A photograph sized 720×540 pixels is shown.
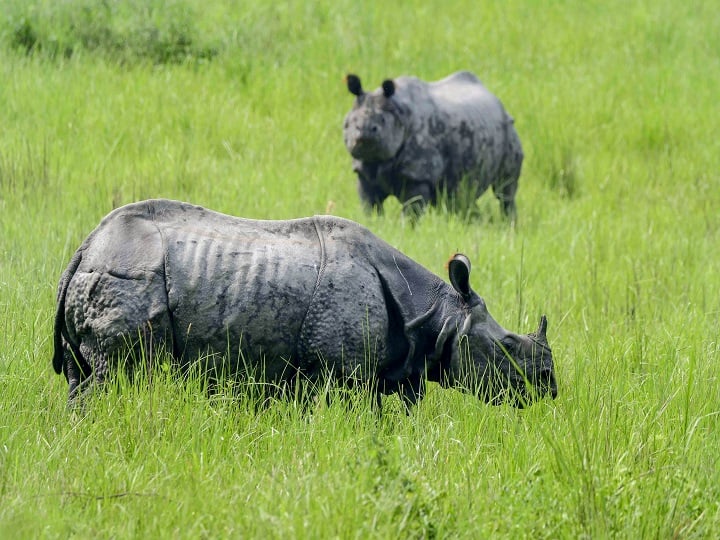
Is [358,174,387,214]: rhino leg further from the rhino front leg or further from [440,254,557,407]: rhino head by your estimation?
the rhino front leg

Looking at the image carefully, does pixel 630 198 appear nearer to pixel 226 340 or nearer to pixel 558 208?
pixel 558 208

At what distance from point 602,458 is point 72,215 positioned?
428cm

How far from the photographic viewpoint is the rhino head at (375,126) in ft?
28.2

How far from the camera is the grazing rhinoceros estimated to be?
4.42 metres

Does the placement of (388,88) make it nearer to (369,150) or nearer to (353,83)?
(353,83)

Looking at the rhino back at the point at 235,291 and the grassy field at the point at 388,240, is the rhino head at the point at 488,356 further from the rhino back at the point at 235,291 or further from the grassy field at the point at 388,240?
the rhino back at the point at 235,291

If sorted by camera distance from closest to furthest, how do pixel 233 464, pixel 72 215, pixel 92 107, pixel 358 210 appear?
pixel 233 464 → pixel 72 215 → pixel 358 210 → pixel 92 107

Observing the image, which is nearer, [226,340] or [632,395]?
[226,340]

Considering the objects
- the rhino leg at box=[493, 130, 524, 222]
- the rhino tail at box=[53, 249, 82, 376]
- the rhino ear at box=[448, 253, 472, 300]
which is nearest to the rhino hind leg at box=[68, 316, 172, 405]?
the rhino tail at box=[53, 249, 82, 376]

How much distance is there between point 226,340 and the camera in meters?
4.51

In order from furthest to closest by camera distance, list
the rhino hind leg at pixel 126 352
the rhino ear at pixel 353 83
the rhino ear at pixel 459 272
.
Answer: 1. the rhino ear at pixel 353 83
2. the rhino ear at pixel 459 272
3. the rhino hind leg at pixel 126 352

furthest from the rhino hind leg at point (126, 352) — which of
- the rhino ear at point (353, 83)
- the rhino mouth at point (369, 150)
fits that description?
the rhino mouth at point (369, 150)

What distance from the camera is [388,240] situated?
7.78 metres

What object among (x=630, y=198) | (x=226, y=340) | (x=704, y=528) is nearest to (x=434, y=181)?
(x=630, y=198)
